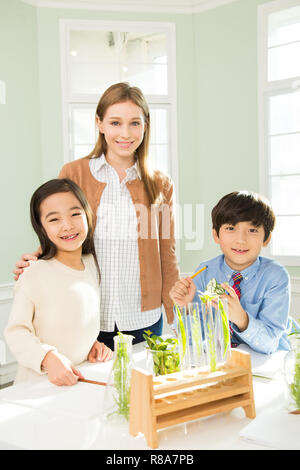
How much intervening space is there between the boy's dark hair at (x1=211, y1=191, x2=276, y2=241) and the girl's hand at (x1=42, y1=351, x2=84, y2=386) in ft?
2.44

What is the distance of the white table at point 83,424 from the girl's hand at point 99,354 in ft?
0.81

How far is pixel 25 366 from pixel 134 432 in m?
0.56

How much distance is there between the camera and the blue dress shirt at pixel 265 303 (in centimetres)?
158

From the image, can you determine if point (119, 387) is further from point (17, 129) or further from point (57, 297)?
point (17, 129)

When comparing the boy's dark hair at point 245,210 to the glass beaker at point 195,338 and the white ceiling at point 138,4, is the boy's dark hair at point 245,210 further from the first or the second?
the white ceiling at point 138,4

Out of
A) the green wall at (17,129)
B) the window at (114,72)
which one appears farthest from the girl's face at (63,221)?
the window at (114,72)

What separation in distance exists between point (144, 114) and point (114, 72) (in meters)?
2.46

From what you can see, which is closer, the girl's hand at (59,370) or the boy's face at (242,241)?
the girl's hand at (59,370)

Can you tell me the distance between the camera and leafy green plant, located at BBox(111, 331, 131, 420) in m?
1.07

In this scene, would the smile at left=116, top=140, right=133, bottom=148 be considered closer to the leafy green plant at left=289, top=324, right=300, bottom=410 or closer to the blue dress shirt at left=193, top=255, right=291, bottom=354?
the blue dress shirt at left=193, top=255, right=291, bottom=354

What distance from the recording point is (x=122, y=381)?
1076 mm

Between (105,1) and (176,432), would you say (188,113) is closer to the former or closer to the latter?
(105,1)

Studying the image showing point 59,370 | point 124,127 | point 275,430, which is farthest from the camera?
point 124,127

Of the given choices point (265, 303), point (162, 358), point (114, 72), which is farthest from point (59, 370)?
point (114, 72)
